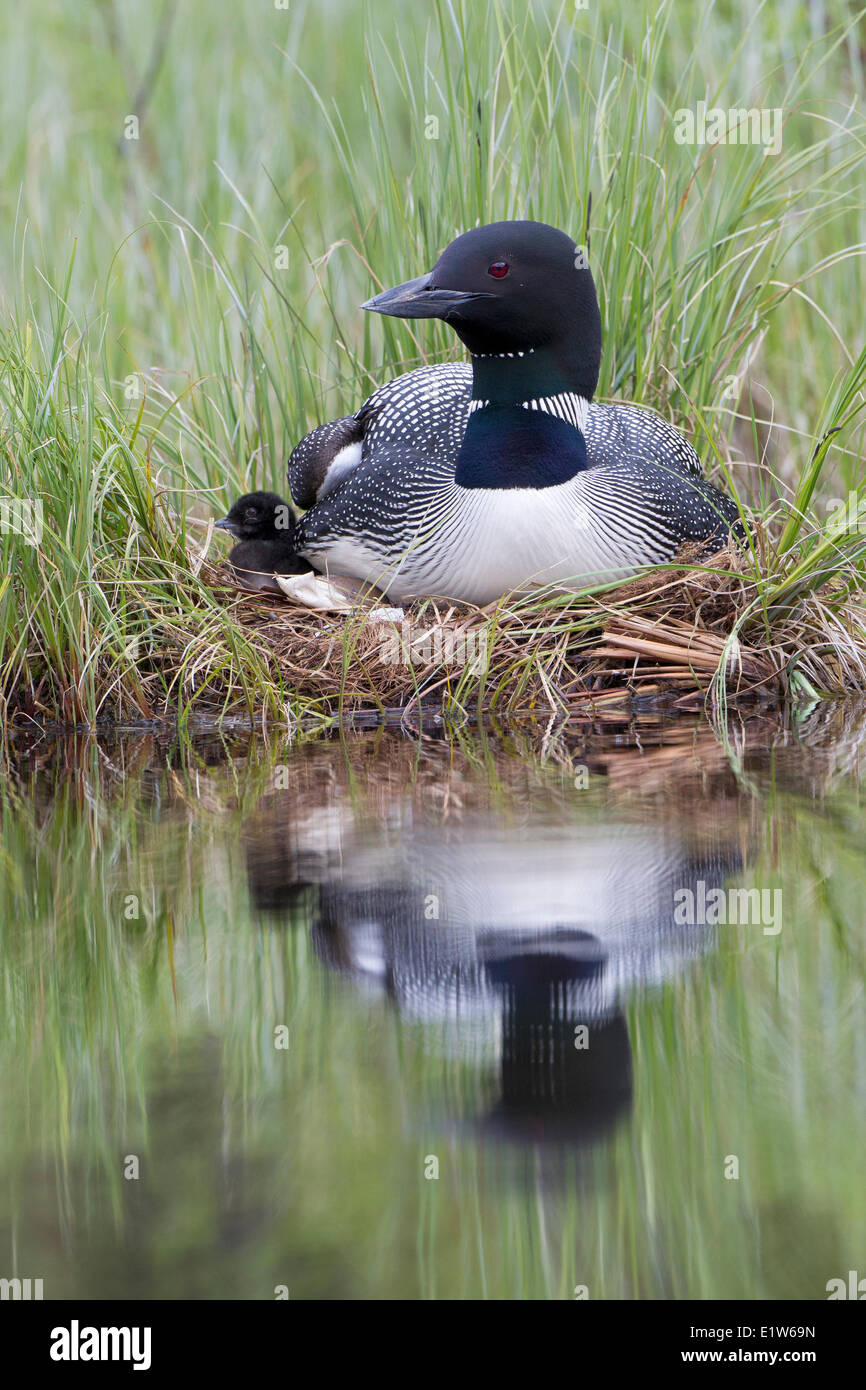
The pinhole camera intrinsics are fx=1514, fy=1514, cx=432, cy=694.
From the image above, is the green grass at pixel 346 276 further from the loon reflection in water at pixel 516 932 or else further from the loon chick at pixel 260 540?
the loon reflection in water at pixel 516 932

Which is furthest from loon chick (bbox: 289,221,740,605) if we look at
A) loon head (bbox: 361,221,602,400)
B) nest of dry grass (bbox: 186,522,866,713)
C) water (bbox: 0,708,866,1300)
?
water (bbox: 0,708,866,1300)

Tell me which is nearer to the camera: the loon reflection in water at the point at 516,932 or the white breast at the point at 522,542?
the loon reflection in water at the point at 516,932

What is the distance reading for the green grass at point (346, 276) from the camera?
379 cm

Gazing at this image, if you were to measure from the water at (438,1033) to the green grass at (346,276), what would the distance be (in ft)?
2.55

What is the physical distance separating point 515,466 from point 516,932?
184 centimetres

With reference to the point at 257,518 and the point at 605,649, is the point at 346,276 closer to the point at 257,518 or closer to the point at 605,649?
the point at 257,518

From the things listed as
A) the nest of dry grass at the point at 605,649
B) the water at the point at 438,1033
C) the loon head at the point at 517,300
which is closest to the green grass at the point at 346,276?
the nest of dry grass at the point at 605,649

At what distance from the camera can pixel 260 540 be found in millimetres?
4391

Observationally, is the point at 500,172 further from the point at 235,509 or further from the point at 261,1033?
the point at 261,1033

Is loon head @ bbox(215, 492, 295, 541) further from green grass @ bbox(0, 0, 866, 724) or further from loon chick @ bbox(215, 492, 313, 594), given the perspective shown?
green grass @ bbox(0, 0, 866, 724)

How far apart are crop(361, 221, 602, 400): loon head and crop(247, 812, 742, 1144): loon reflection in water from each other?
58.1 inches

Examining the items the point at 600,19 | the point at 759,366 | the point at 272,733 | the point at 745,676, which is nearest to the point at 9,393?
the point at 272,733

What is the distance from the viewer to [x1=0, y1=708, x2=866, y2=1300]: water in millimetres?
1519

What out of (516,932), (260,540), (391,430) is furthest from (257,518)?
(516,932)
